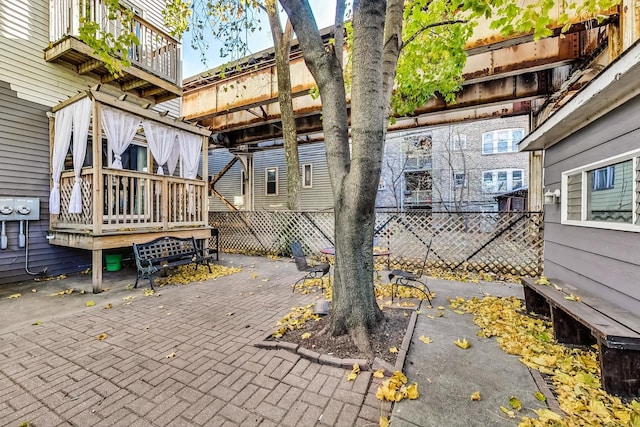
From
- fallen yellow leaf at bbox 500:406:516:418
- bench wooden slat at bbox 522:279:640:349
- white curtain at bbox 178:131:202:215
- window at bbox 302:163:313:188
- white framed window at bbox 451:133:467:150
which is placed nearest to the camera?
fallen yellow leaf at bbox 500:406:516:418

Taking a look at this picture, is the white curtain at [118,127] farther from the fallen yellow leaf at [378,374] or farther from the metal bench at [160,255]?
the fallen yellow leaf at [378,374]

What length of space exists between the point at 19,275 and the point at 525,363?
27.9ft

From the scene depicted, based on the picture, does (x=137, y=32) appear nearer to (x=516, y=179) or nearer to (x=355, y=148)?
(x=355, y=148)

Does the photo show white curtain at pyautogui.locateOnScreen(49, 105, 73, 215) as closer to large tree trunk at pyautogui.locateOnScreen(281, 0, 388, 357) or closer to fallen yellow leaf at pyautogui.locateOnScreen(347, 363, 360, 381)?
large tree trunk at pyautogui.locateOnScreen(281, 0, 388, 357)

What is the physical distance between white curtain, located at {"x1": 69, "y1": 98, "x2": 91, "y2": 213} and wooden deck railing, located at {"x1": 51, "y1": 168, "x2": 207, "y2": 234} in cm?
12

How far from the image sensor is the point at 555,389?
224cm

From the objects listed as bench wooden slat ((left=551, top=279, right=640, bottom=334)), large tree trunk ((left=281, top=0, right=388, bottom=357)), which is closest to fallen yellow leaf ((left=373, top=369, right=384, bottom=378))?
large tree trunk ((left=281, top=0, right=388, bottom=357))

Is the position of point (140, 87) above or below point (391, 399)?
above

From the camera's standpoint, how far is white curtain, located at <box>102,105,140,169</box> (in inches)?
215

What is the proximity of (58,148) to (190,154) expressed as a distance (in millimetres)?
2561

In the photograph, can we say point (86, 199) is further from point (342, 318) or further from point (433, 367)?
point (433, 367)

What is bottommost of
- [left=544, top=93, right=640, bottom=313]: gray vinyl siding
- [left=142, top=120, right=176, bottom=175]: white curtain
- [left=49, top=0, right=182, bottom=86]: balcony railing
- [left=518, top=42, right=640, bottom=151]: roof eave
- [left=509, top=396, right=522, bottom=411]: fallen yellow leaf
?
[left=509, top=396, right=522, bottom=411]: fallen yellow leaf

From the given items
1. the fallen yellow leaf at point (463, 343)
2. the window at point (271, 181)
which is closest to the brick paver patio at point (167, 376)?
the fallen yellow leaf at point (463, 343)

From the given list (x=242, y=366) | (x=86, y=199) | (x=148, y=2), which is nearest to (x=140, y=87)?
(x=148, y=2)
